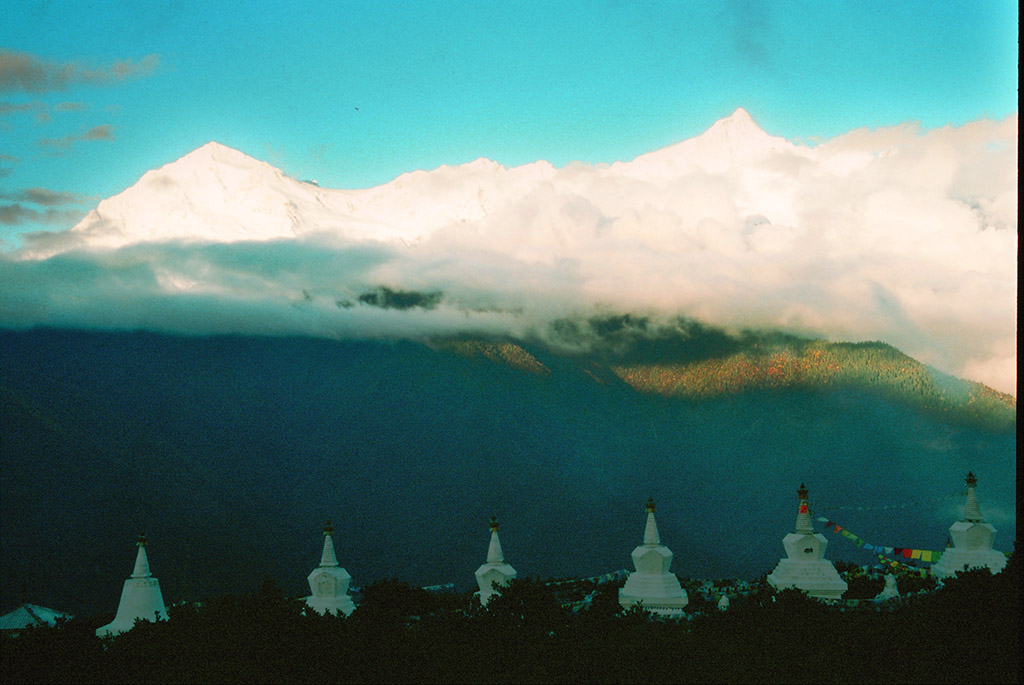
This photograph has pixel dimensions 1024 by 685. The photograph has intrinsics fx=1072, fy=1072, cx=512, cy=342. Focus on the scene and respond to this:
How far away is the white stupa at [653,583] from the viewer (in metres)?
57.9

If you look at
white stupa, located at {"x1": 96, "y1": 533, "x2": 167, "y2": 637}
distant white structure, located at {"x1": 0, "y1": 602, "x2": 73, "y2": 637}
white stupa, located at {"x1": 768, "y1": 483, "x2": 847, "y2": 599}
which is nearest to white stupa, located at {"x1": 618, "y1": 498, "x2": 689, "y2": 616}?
white stupa, located at {"x1": 768, "y1": 483, "x2": 847, "y2": 599}

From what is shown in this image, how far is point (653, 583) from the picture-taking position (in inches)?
2323

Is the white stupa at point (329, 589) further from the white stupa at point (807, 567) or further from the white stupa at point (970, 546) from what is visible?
the white stupa at point (970, 546)

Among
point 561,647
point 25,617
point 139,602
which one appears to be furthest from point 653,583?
point 25,617

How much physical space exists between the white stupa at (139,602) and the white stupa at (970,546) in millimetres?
44678

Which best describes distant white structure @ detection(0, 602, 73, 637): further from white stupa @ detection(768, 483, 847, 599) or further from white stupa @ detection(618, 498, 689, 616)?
white stupa @ detection(768, 483, 847, 599)

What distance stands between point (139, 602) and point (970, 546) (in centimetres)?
4750

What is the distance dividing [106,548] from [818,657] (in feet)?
411

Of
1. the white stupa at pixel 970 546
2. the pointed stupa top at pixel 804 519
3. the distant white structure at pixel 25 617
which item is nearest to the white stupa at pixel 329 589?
the distant white structure at pixel 25 617

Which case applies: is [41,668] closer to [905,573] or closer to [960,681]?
[960,681]

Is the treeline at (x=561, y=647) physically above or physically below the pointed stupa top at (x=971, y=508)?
below

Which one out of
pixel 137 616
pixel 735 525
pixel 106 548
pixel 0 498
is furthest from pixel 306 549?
pixel 137 616

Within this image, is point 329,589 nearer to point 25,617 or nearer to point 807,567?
point 807,567

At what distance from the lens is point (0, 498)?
14900cm
